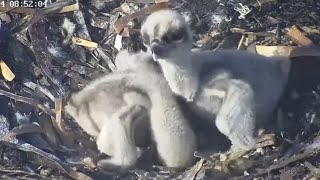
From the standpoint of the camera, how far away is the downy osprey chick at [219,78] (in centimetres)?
400

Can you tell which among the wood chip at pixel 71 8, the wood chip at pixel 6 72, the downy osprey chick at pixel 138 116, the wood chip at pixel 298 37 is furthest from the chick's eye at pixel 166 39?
the wood chip at pixel 71 8

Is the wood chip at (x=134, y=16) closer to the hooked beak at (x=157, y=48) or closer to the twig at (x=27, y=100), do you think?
the twig at (x=27, y=100)

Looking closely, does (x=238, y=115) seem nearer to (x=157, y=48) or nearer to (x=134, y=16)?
(x=157, y=48)

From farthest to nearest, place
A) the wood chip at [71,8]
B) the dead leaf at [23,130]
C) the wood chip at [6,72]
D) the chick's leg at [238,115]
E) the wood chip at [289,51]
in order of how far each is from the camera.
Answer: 1. the wood chip at [71,8]
2. the wood chip at [6,72]
3. the wood chip at [289,51]
4. the dead leaf at [23,130]
5. the chick's leg at [238,115]

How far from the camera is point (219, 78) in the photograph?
4.30m

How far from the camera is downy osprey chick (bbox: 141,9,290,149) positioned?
13.1ft

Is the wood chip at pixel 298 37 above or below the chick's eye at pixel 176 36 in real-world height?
below

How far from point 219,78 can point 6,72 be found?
153 cm

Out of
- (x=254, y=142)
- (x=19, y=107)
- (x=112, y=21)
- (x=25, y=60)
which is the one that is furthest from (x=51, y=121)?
(x=254, y=142)

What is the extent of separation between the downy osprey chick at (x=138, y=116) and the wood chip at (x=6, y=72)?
0.74 meters

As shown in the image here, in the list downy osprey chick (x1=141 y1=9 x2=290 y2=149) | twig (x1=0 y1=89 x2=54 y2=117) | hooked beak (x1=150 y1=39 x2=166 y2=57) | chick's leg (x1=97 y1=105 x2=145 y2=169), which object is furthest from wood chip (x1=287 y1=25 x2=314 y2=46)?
twig (x1=0 y1=89 x2=54 y2=117)

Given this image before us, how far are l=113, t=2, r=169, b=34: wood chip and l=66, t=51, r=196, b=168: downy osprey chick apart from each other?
764mm

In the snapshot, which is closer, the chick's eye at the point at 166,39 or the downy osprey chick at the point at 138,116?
the chick's eye at the point at 166,39

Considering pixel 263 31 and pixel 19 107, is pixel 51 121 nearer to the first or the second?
pixel 19 107
